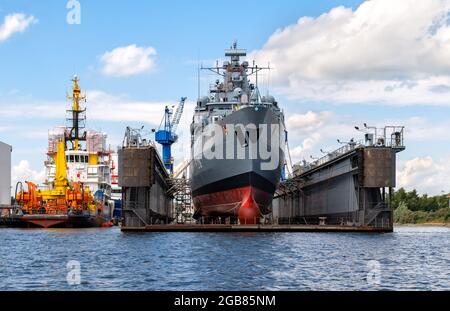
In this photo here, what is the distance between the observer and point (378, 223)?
75.6 m

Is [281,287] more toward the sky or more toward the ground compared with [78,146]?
more toward the ground

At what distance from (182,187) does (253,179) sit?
38.6 m

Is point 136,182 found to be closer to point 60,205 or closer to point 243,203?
point 243,203

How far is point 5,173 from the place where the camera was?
138 m

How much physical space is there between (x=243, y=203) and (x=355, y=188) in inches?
458

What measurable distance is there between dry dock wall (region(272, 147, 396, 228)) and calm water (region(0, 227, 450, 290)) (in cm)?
1483

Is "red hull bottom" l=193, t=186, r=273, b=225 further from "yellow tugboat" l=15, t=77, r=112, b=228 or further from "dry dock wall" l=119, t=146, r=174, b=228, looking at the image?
"yellow tugboat" l=15, t=77, r=112, b=228

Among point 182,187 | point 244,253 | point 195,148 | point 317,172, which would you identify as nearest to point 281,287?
point 244,253

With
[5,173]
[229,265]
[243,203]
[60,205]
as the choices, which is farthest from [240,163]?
[5,173]

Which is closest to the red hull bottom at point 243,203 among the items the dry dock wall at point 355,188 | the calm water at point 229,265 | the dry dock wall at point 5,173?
the dry dock wall at point 355,188

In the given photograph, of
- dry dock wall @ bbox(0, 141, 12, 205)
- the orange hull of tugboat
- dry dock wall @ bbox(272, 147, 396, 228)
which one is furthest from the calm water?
dry dock wall @ bbox(0, 141, 12, 205)

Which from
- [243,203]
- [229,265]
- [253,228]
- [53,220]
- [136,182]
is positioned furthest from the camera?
[53,220]
